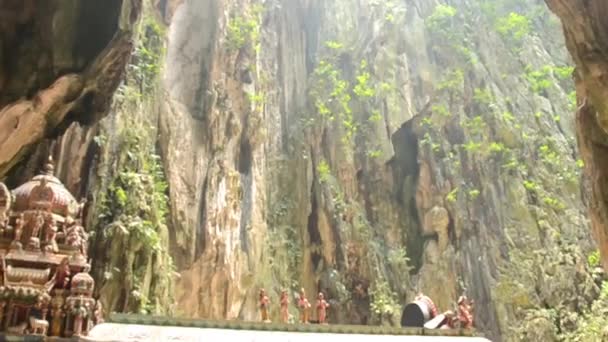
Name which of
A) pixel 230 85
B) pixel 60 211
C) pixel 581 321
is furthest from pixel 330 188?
pixel 60 211

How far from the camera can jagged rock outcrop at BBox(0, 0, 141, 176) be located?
776 centimetres

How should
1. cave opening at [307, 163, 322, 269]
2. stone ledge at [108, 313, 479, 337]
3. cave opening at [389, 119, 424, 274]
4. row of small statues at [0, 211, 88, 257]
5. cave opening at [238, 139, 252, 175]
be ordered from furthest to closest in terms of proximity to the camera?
1. cave opening at [389, 119, 424, 274]
2. cave opening at [307, 163, 322, 269]
3. cave opening at [238, 139, 252, 175]
4. row of small statues at [0, 211, 88, 257]
5. stone ledge at [108, 313, 479, 337]

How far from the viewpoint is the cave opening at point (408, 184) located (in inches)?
847

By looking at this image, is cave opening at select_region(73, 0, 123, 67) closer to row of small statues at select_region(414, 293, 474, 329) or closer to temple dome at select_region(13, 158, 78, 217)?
temple dome at select_region(13, 158, 78, 217)

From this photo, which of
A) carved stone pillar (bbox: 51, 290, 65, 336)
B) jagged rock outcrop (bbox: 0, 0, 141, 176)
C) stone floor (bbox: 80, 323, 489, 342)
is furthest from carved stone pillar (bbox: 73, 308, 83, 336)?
jagged rock outcrop (bbox: 0, 0, 141, 176)

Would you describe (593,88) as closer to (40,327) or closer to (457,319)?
(457,319)

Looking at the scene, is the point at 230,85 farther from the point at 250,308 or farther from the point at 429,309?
the point at 429,309

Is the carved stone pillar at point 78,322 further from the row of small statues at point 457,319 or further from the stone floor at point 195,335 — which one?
the row of small statues at point 457,319

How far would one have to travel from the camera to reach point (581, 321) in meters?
17.2

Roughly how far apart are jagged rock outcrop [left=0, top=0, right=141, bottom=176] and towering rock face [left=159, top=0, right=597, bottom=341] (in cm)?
734

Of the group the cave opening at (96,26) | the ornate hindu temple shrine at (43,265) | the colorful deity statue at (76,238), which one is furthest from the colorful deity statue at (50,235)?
the cave opening at (96,26)

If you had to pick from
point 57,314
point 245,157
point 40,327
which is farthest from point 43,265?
point 245,157

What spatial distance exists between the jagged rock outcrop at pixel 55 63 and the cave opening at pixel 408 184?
14.5 meters

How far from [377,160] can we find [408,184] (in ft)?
5.33
